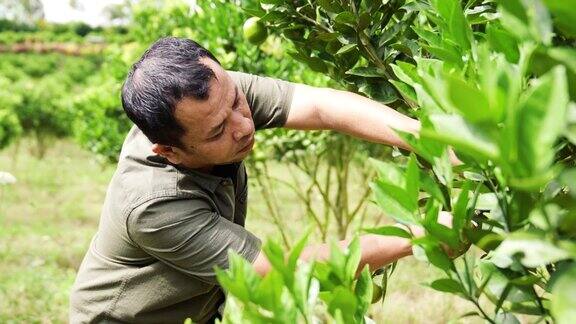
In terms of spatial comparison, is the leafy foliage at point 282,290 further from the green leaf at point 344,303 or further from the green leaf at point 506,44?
the green leaf at point 506,44

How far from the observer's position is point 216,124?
1.62m

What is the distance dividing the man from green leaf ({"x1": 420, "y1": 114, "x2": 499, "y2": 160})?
2.73ft

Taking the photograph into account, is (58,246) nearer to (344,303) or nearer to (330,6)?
(330,6)

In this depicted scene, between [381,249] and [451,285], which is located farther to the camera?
[381,249]

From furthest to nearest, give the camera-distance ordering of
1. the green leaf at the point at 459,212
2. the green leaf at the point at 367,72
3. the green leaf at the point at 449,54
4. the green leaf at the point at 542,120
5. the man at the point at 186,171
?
the man at the point at 186,171, the green leaf at the point at 367,72, the green leaf at the point at 449,54, the green leaf at the point at 459,212, the green leaf at the point at 542,120

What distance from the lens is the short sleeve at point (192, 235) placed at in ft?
5.50

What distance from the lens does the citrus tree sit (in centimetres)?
57

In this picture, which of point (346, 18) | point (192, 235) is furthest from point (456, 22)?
point (192, 235)

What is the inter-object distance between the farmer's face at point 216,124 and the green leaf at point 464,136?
3.44 ft

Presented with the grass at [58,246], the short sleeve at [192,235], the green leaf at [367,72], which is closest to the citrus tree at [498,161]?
the green leaf at [367,72]

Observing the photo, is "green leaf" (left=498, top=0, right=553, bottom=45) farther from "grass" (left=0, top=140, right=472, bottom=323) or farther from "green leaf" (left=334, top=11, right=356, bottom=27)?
"grass" (left=0, top=140, right=472, bottom=323)

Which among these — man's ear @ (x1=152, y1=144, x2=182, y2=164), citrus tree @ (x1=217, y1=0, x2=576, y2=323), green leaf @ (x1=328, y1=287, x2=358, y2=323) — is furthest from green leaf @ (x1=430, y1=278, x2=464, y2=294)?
man's ear @ (x1=152, y1=144, x2=182, y2=164)

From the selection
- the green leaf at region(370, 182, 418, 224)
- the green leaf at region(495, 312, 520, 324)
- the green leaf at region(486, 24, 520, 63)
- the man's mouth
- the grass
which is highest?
the green leaf at region(486, 24, 520, 63)

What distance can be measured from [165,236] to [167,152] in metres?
0.23
